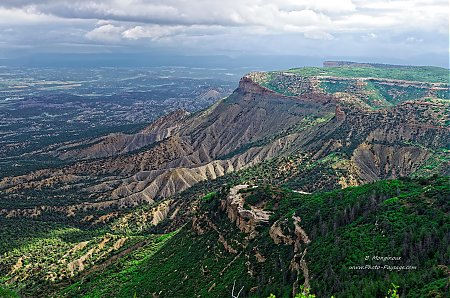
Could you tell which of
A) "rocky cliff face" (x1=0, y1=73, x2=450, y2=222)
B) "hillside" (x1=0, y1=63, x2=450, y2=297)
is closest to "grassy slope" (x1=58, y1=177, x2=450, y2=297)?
"hillside" (x1=0, y1=63, x2=450, y2=297)

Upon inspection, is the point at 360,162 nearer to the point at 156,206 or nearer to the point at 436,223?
the point at 156,206

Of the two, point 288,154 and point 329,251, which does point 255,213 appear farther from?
point 288,154

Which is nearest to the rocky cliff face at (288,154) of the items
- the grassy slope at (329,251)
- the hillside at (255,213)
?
the hillside at (255,213)

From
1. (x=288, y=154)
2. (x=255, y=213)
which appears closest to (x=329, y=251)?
(x=255, y=213)

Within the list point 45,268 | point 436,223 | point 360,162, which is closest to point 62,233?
point 45,268

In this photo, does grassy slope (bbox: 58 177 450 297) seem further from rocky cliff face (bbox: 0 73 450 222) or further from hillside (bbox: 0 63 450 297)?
rocky cliff face (bbox: 0 73 450 222)

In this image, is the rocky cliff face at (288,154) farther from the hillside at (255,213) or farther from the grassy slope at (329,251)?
the grassy slope at (329,251)
